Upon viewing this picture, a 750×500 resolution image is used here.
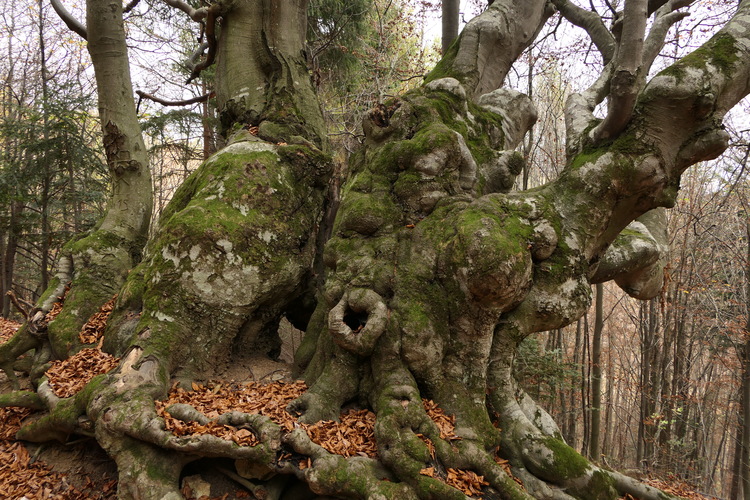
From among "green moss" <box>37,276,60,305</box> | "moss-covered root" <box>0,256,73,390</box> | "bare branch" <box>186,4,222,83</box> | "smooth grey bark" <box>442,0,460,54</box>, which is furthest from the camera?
"smooth grey bark" <box>442,0,460,54</box>

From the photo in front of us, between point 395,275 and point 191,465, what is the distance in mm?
1979

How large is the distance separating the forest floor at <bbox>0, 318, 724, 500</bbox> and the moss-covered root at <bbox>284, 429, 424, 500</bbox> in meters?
0.16

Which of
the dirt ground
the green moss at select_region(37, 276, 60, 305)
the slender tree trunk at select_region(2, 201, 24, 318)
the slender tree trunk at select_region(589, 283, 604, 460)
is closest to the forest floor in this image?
the dirt ground

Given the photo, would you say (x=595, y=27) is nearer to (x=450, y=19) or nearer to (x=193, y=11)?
(x=450, y=19)

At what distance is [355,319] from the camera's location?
338cm

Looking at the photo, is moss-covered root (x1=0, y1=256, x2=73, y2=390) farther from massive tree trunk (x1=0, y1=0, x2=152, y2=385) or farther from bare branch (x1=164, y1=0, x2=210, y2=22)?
bare branch (x1=164, y1=0, x2=210, y2=22)

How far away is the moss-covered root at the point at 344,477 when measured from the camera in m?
2.34

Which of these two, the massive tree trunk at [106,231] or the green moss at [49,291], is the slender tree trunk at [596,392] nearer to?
the massive tree trunk at [106,231]

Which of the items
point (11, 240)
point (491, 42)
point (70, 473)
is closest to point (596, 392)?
point (491, 42)

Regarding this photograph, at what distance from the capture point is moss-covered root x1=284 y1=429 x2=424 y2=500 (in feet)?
7.68

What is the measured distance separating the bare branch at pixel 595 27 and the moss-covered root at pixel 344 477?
17.7ft

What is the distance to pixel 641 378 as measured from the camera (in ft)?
34.5

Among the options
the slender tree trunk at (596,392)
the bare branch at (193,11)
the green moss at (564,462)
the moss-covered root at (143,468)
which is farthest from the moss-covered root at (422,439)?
the slender tree trunk at (596,392)

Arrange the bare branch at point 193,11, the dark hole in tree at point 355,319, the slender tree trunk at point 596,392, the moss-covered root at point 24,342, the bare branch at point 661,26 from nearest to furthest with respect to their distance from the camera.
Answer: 1. the dark hole in tree at point 355,319
2. the bare branch at point 661,26
3. the moss-covered root at point 24,342
4. the bare branch at point 193,11
5. the slender tree trunk at point 596,392
